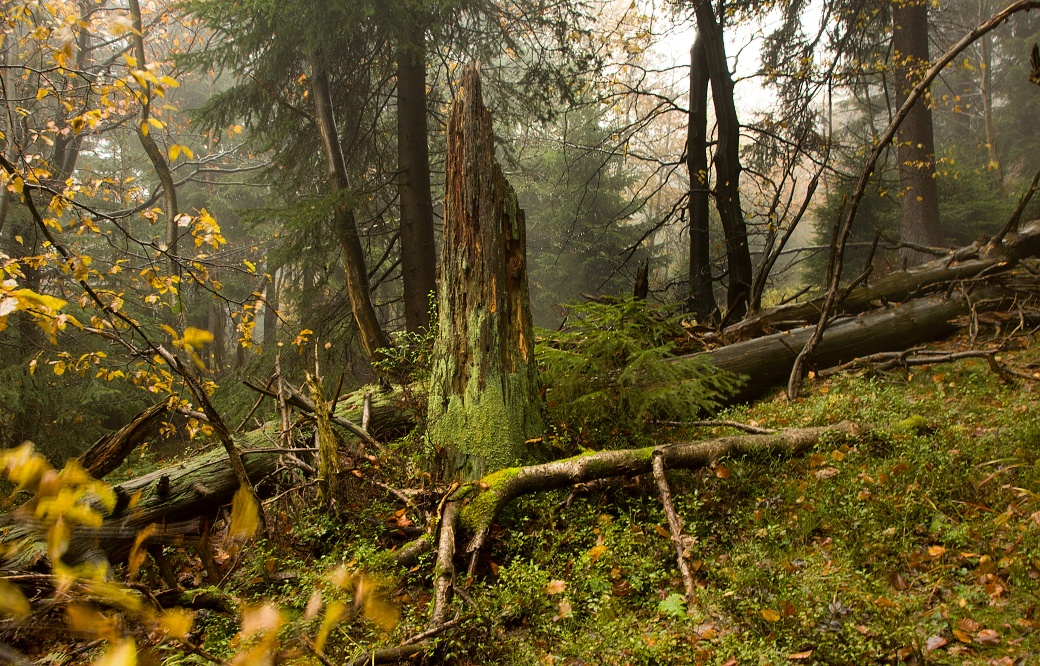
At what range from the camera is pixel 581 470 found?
388cm

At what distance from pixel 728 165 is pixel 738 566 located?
24.1ft

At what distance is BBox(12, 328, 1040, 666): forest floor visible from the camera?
266cm

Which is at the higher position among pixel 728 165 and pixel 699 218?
pixel 728 165

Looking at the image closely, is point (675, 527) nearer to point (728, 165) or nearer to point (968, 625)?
point (968, 625)

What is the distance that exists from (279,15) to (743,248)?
25.3ft

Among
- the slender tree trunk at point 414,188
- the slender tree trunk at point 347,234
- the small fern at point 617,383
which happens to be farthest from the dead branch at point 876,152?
the slender tree trunk at point 347,234

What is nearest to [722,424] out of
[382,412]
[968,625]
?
[968,625]

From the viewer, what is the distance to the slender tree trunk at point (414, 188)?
9438mm

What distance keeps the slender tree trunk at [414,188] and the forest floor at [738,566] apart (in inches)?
204

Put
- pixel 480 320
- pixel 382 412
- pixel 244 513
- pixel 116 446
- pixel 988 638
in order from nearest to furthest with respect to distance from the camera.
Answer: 1. pixel 244 513
2. pixel 988 638
3. pixel 116 446
4. pixel 480 320
5. pixel 382 412

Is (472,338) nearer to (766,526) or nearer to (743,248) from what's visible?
(766,526)

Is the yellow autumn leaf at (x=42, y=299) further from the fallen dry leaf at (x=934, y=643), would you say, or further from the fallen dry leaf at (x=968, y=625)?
the fallen dry leaf at (x=968, y=625)

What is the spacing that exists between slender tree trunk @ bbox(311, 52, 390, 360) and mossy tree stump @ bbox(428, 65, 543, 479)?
4.71 m

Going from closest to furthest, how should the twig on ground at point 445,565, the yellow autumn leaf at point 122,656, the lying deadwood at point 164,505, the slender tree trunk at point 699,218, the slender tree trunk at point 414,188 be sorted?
1. the yellow autumn leaf at point 122,656
2. the twig on ground at point 445,565
3. the lying deadwood at point 164,505
4. the slender tree trunk at point 699,218
5. the slender tree trunk at point 414,188
